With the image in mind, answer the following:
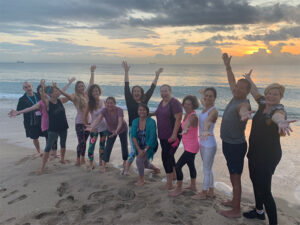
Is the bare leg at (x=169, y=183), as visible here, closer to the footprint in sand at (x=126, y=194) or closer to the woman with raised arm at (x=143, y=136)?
the woman with raised arm at (x=143, y=136)

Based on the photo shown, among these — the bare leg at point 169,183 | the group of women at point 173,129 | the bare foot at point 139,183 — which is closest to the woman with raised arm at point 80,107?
the group of women at point 173,129

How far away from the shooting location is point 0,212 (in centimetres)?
367

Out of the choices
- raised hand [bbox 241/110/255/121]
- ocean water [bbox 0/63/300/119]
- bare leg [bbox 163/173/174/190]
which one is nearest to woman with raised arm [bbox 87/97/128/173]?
bare leg [bbox 163/173/174/190]

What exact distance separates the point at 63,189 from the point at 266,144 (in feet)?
12.1

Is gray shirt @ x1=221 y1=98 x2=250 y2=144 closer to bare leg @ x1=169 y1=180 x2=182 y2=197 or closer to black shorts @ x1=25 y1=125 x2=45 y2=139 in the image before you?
bare leg @ x1=169 y1=180 x2=182 y2=197

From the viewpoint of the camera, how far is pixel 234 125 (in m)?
3.33

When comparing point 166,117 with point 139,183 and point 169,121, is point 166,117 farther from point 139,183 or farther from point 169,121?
point 139,183

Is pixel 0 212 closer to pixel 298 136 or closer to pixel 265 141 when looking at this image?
pixel 265 141

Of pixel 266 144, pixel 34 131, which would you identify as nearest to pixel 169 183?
pixel 266 144

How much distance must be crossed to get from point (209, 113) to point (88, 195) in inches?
104

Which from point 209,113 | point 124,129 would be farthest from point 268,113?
point 124,129

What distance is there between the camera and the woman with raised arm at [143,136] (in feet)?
14.5

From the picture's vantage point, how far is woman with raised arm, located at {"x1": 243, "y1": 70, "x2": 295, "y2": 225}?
300cm

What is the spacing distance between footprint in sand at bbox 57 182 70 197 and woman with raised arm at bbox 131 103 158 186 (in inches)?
54.1
